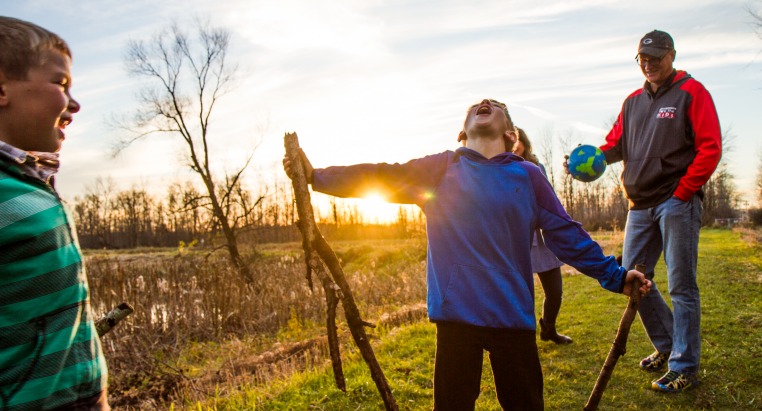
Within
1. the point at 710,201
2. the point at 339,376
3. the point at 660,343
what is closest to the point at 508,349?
the point at 339,376

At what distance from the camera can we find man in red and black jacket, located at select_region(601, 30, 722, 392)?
4105mm

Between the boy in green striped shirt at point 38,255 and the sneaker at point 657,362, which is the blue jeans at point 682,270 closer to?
the sneaker at point 657,362

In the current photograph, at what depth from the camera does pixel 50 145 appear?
5.78 ft

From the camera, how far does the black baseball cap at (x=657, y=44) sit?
4.26 metres

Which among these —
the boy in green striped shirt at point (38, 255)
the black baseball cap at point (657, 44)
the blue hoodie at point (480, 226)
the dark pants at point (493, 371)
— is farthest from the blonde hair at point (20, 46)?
Answer: the black baseball cap at point (657, 44)

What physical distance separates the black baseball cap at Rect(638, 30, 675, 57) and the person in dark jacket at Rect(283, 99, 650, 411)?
2.15m

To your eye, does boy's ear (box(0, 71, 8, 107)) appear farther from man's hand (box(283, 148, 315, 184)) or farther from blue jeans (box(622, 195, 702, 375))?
blue jeans (box(622, 195, 702, 375))

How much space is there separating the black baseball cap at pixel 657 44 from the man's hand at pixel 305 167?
3.28 m

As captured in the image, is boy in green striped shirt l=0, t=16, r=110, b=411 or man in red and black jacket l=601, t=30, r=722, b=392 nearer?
boy in green striped shirt l=0, t=16, r=110, b=411

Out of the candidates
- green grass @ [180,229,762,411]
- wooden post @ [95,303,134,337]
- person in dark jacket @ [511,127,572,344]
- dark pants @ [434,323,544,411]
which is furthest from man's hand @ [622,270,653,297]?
wooden post @ [95,303,134,337]

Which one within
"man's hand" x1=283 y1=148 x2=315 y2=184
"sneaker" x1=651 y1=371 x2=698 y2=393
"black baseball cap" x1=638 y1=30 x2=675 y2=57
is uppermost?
"black baseball cap" x1=638 y1=30 x2=675 y2=57

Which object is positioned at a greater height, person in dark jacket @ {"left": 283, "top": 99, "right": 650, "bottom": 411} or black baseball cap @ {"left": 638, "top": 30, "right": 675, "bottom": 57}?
black baseball cap @ {"left": 638, "top": 30, "right": 675, "bottom": 57}

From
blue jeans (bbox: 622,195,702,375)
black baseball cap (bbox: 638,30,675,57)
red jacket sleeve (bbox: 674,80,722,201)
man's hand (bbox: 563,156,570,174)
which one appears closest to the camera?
red jacket sleeve (bbox: 674,80,722,201)

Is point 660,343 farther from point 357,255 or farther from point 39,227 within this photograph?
point 357,255
